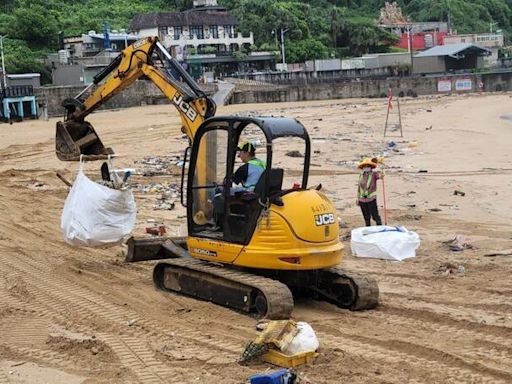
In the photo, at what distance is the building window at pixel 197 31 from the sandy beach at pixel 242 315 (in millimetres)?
76198

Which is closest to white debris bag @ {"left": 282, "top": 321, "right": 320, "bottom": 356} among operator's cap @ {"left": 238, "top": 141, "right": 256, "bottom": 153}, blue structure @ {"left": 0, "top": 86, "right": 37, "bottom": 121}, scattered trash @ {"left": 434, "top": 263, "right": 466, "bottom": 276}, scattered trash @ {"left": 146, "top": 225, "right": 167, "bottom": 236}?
operator's cap @ {"left": 238, "top": 141, "right": 256, "bottom": 153}

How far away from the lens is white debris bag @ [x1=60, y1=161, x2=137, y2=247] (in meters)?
10.2

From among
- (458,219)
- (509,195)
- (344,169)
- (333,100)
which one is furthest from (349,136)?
(333,100)

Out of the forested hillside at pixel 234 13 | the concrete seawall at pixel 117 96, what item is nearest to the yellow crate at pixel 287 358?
the concrete seawall at pixel 117 96

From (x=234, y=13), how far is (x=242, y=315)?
318 feet

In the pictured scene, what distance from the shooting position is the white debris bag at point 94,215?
10188 mm

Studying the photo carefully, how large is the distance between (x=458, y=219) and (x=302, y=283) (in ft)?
22.7

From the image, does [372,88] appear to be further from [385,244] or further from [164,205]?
[385,244]

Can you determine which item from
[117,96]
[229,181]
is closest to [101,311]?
[229,181]

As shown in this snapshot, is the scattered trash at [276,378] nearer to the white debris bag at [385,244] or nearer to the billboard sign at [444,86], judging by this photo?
the white debris bag at [385,244]

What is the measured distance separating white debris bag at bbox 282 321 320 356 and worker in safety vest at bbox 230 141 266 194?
2284 millimetres

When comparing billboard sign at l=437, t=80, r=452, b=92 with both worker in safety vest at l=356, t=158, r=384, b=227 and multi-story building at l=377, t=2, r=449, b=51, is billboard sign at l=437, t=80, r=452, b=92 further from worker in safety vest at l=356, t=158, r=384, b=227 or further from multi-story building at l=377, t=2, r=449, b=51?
worker in safety vest at l=356, t=158, r=384, b=227

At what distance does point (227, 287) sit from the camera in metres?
Answer: 8.46

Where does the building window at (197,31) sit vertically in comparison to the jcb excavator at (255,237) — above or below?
above
